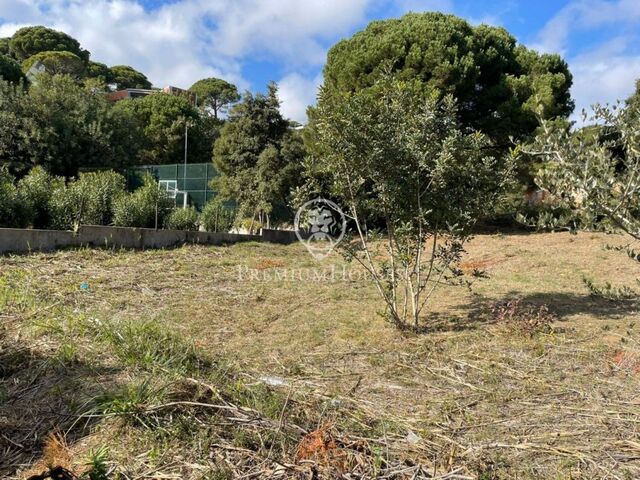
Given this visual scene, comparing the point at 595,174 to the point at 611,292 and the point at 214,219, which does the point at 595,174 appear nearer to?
the point at 611,292

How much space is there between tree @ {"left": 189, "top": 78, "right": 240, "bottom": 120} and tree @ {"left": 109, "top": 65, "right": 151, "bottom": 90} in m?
9.62

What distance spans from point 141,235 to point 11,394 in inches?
256

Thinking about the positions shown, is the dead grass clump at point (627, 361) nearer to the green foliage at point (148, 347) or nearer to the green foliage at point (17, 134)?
the green foliage at point (148, 347)

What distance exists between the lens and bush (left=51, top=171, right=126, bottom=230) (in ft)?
27.1

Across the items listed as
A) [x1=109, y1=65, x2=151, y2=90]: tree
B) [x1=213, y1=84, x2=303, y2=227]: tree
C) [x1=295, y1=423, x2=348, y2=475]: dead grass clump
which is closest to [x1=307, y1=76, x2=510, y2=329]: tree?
[x1=295, y1=423, x2=348, y2=475]: dead grass clump

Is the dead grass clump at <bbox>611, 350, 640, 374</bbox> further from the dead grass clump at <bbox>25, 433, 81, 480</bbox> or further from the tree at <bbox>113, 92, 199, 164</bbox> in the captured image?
the tree at <bbox>113, 92, 199, 164</bbox>

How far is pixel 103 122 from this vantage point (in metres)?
19.3

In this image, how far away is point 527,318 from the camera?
4512 mm

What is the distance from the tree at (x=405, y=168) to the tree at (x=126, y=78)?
53921 millimetres

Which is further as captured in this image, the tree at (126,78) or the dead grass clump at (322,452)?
the tree at (126,78)

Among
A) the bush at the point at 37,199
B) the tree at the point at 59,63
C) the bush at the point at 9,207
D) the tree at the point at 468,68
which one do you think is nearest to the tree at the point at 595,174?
the bush at the point at 9,207

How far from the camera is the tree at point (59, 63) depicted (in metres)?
34.9

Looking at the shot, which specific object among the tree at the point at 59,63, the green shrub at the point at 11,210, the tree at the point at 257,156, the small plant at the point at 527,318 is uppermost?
the tree at the point at 59,63

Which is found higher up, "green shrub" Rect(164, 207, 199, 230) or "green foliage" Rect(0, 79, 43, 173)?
"green foliage" Rect(0, 79, 43, 173)
